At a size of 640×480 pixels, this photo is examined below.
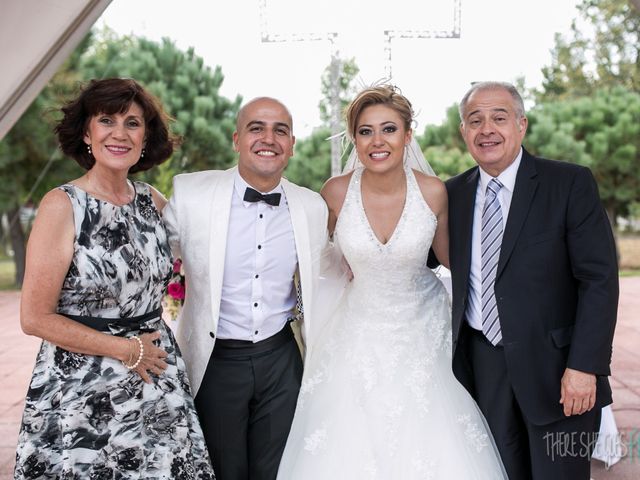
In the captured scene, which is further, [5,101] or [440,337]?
[5,101]

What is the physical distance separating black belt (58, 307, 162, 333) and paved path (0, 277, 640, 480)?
2.38 meters

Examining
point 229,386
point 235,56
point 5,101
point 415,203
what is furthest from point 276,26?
point 235,56

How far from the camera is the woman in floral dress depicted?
7.52 ft

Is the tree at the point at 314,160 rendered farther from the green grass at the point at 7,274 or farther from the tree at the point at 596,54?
the green grass at the point at 7,274

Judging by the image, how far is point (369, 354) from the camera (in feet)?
10.6

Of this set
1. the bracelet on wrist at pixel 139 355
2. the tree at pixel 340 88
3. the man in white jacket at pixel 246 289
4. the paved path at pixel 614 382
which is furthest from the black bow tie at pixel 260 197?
the tree at pixel 340 88

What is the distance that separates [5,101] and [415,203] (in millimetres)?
2496

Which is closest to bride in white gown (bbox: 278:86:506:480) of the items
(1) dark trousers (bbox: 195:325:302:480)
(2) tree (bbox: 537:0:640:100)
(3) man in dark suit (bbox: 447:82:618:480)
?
(1) dark trousers (bbox: 195:325:302:480)

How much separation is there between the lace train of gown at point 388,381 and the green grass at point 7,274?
15.5 meters

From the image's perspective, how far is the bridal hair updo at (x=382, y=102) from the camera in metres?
3.18

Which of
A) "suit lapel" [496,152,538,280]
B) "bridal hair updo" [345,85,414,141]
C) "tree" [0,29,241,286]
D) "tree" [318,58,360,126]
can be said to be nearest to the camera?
"suit lapel" [496,152,538,280]

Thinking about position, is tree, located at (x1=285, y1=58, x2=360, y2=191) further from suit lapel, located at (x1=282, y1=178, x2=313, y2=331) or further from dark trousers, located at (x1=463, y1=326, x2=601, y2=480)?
dark trousers, located at (x1=463, y1=326, x2=601, y2=480)

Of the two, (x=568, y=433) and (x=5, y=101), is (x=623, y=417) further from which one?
(x=5, y=101)

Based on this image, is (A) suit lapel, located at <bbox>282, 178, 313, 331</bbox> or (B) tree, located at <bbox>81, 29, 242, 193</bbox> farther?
(B) tree, located at <bbox>81, 29, 242, 193</bbox>
